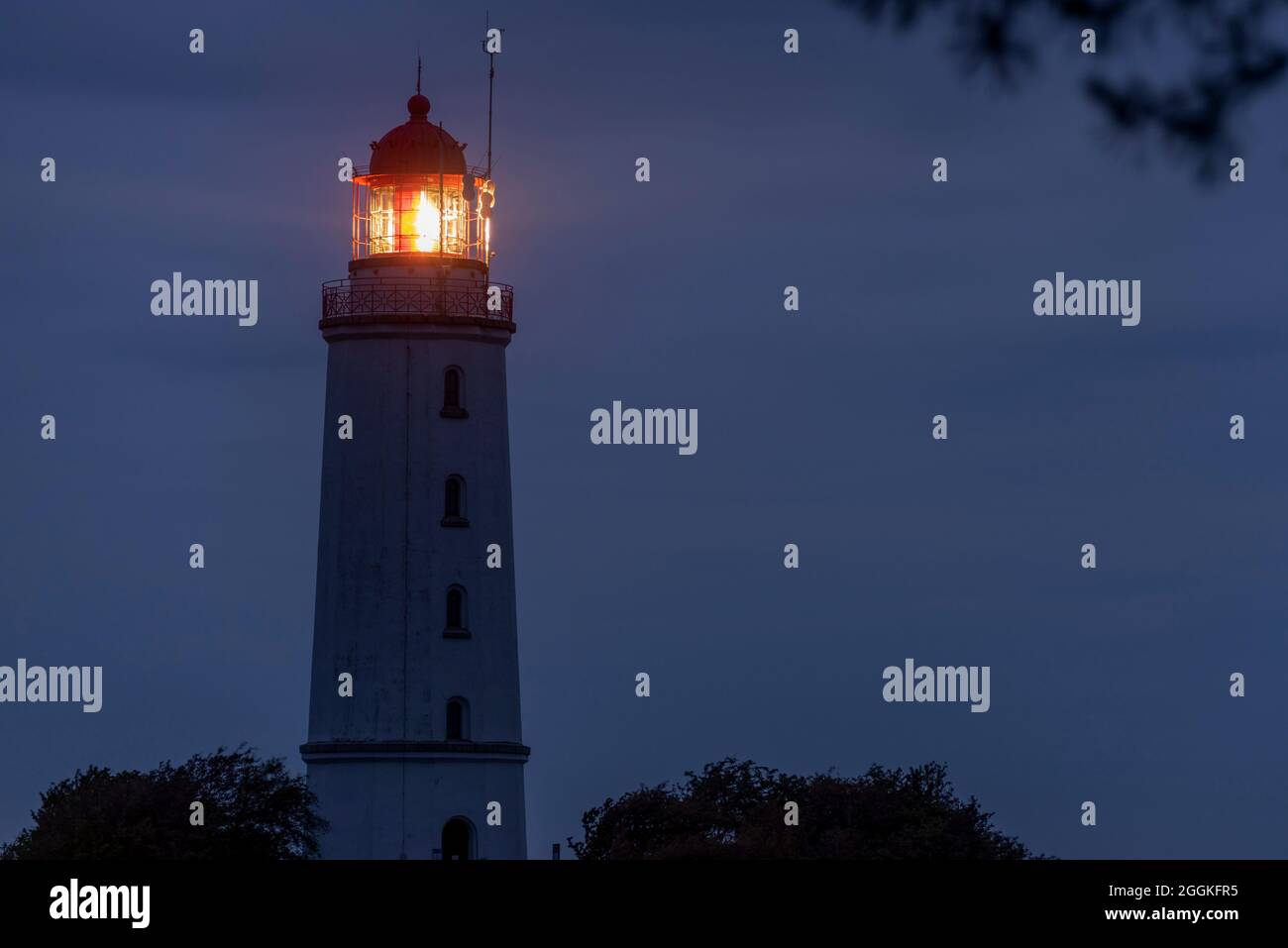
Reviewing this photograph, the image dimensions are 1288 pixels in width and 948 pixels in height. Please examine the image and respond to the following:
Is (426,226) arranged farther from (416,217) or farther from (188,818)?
(188,818)

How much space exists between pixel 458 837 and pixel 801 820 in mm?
14116

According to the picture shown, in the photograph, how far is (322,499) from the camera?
72375mm

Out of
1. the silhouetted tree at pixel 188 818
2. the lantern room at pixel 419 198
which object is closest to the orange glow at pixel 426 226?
the lantern room at pixel 419 198

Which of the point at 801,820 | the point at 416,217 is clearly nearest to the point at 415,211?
the point at 416,217

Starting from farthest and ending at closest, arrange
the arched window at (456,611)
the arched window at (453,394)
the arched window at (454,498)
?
the arched window at (453,394)
the arched window at (454,498)
the arched window at (456,611)

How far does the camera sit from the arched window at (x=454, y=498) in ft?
233

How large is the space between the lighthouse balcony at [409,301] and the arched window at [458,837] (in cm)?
1185

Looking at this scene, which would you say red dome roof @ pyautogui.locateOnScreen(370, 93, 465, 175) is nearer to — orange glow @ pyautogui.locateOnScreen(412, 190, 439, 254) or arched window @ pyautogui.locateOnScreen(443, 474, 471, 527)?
orange glow @ pyautogui.locateOnScreen(412, 190, 439, 254)

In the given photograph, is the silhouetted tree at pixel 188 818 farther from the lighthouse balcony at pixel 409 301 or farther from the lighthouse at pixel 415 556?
the lighthouse balcony at pixel 409 301

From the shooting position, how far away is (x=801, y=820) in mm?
81375

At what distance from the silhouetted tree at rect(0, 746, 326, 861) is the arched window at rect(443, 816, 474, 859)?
2975mm

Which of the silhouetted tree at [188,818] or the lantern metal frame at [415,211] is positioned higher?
the lantern metal frame at [415,211]
